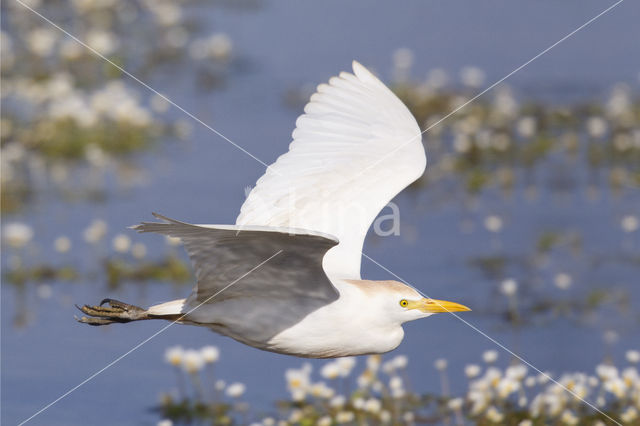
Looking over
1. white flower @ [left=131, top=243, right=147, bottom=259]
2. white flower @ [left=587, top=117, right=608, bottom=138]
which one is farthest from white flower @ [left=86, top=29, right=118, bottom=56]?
white flower @ [left=587, top=117, right=608, bottom=138]

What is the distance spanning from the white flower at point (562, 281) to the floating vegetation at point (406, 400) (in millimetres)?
1415

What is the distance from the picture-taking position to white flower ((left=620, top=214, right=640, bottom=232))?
7223mm

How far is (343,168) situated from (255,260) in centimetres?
111

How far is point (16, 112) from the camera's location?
9578 mm

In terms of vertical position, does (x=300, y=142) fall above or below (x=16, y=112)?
below

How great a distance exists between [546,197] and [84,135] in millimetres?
3529

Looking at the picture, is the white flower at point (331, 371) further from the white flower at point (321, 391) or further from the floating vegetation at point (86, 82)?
the floating vegetation at point (86, 82)

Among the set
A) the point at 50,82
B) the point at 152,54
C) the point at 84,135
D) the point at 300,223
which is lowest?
the point at 300,223

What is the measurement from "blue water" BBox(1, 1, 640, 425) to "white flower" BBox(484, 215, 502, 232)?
0.08 meters

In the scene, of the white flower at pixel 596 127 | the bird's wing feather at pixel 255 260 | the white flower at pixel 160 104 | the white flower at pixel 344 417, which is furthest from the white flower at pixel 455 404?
the white flower at pixel 160 104

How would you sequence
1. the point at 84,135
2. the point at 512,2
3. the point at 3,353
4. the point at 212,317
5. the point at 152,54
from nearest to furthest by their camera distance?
the point at 212,317
the point at 3,353
the point at 84,135
the point at 152,54
the point at 512,2

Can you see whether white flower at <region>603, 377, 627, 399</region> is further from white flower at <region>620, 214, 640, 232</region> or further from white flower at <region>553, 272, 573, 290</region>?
white flower at <region>620, 214, 640, 232</region>

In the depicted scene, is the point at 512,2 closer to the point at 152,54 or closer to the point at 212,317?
the point at 152,54

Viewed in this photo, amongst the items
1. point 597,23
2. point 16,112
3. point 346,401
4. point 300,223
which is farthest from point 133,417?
point 597,23
